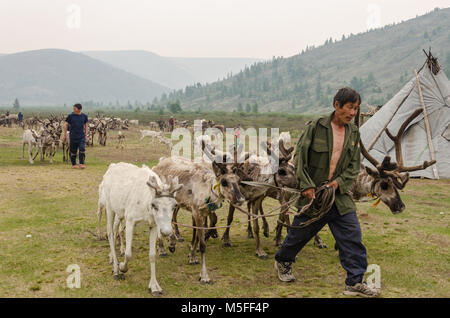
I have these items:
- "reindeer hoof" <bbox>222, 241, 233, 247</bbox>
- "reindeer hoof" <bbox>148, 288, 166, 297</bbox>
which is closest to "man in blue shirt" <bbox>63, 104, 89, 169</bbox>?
"reindeer hoof" <bbox>222, 241, 233, 247</bbox>

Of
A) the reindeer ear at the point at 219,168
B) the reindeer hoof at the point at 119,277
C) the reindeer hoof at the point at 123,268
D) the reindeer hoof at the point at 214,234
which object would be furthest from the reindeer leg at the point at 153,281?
the reindeer hoof at the point at 214,234

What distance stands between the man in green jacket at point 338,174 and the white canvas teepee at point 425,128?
1172 centimetres

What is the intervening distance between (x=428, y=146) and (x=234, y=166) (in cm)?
1340

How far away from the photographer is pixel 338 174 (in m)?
5.87

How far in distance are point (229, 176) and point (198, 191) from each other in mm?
879

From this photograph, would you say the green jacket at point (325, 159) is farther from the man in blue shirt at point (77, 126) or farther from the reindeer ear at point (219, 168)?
the man in blue shirt at point (77, 126)

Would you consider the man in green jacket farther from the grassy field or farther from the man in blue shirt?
the man in blue shirt

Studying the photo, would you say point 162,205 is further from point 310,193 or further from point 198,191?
point 310,193

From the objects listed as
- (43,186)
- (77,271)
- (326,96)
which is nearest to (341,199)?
(77,271)

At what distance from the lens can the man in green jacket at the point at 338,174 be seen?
568 cm

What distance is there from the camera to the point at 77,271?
671 cm

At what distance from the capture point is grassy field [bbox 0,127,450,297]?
243 inches
